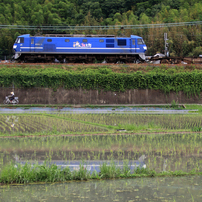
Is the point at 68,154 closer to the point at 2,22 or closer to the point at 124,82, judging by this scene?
the point at 124,82

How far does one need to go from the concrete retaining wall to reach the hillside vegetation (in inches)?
812

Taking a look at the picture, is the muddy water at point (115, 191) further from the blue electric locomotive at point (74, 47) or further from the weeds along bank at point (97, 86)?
the blue electric locomotive at point (74, 47)

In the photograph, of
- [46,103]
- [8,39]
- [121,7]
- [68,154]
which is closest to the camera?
[68,154]

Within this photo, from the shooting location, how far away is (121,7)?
3061 inches

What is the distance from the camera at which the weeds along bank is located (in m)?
26.0

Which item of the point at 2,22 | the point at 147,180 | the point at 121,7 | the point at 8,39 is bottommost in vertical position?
the point at 147,180

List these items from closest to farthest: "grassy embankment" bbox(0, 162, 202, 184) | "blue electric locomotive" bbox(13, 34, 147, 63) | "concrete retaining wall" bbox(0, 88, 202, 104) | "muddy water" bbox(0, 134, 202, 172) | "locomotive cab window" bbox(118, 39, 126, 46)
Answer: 1. "grassy embankment" bbox(0, 162, 202, 184)
2. "muddy water" bbox(0, 134, 202, 172)
3. "concrete retaining wall" bbox(0, 88, 202, 104)
4. "blue electric locomotive" bbox(13, 34, 147, 63)
5. "locomotive cab window" bbox(118, 39, 126, 46)

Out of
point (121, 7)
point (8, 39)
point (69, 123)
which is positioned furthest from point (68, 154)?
point (121, 7)

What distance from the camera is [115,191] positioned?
6883 mm

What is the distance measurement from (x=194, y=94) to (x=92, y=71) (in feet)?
32.1

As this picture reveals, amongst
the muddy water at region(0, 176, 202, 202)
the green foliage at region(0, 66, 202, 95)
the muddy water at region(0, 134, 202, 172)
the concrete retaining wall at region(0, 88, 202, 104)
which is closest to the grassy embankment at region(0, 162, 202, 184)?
the muddy water at region(0, 176, 202, 202)

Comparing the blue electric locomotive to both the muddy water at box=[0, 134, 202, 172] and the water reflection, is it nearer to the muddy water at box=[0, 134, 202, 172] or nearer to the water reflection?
the muddy water at box=[0, 134, 202, 172]

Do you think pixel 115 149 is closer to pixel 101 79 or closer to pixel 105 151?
pixel 105 151

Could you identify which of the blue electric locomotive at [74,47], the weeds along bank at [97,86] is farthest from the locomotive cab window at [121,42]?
the weeds along bank at [97,86]
